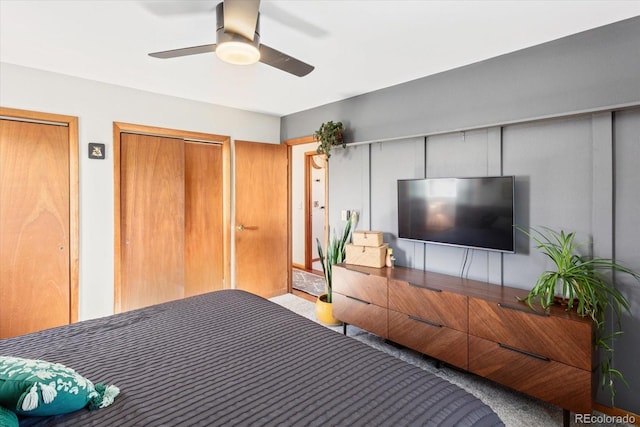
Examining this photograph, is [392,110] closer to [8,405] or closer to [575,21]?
[575,21]

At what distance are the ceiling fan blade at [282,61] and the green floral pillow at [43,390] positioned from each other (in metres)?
1.70

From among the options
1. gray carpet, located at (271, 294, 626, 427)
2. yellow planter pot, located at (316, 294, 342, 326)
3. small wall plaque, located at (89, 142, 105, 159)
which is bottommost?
gray carpet, located at (271, 294, 626, 427)

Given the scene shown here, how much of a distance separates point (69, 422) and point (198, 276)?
2.89 meters

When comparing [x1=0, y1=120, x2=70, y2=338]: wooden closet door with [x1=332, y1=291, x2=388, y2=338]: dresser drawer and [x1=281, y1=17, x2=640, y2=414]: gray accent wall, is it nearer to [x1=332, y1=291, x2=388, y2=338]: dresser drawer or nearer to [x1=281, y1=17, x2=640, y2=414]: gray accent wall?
[x1=332, y1=291, x2=388, y2=338]: dresser drawer

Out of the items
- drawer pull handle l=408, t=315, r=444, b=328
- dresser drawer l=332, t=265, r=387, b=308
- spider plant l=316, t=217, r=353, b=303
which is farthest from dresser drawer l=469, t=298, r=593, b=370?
spider plant l=316, t=217, r=353, b=303

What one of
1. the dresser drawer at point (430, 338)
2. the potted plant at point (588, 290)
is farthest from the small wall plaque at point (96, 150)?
the potted plant at point (588, 290)

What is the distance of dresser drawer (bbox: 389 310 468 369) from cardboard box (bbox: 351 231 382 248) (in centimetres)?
67

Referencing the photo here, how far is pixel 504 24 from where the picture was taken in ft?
6.63

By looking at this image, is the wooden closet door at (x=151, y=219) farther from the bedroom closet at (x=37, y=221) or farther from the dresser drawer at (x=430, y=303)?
the dresser drawer at (x=430, y=303)

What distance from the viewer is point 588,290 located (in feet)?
6.03

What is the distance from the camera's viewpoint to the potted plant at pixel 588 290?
187 centimetres

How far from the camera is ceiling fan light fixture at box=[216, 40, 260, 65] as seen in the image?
1.62 m

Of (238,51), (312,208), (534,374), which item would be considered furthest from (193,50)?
(312,208)

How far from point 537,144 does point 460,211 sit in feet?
2.28
